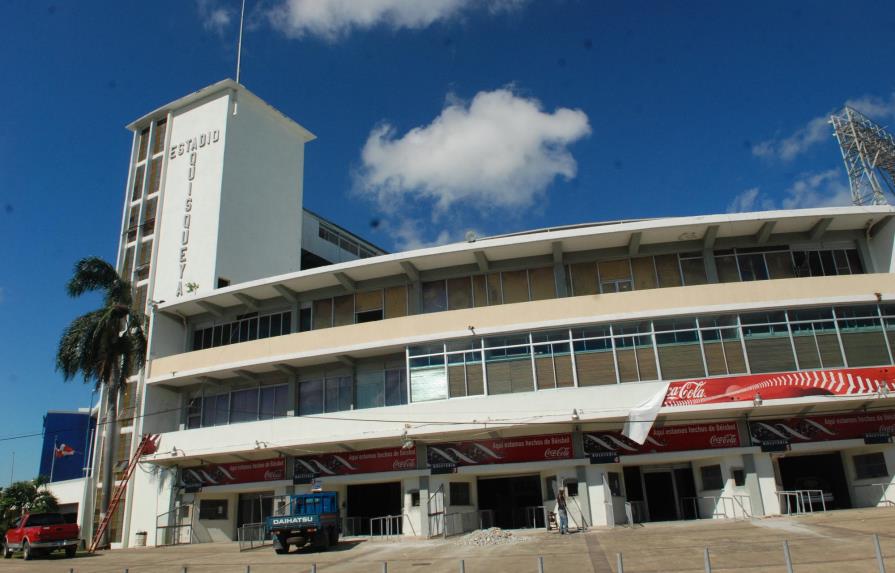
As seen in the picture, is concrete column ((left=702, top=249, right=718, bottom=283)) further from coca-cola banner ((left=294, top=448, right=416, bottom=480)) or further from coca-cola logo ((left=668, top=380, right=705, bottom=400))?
coca-cola banner ((left=294, top=448, right=416, bottom=480))

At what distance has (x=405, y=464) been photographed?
28047 millimetres

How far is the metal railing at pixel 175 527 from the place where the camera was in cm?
3234

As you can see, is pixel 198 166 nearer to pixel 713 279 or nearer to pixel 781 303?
pixel 713 279

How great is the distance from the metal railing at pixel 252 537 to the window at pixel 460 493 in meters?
7.52

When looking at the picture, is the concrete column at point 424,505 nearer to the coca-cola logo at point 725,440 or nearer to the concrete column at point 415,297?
the concrete column at point 415,297

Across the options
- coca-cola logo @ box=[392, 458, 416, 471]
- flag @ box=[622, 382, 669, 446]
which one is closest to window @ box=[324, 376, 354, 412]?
coca-cola logo @ box=[392, 458, 416, 471]

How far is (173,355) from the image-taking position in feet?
114

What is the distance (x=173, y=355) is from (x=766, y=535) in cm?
2820

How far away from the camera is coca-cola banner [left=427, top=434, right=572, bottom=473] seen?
26.2 meters

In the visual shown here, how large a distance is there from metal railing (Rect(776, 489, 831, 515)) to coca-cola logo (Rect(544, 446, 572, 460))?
24.8 feet

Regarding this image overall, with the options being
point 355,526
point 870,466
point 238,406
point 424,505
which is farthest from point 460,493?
point 870,466

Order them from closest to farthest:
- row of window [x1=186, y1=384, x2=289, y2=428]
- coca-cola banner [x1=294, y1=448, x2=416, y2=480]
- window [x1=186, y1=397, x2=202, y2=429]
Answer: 1. coca-cola banner [x1=294, y1=448, x2=416, y2=480]
2. row of window [x1=186, y1=384, x2=289, y2=428]
3. window [x1=186, y1=397, x2=202, y2=429]

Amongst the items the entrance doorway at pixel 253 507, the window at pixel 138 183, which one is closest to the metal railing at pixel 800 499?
the entrance doorway at pixel 253 507

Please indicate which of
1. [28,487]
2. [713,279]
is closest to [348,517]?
[713,279]
